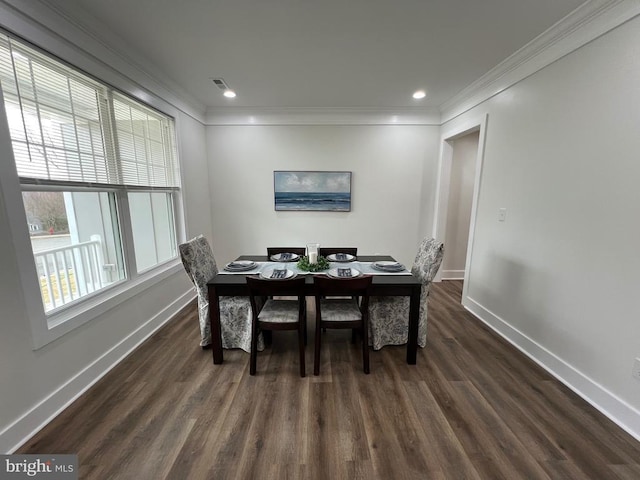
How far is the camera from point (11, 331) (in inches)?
53.6

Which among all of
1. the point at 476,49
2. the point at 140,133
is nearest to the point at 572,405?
the point at 476,49

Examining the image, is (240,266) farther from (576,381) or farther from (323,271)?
(576,381)

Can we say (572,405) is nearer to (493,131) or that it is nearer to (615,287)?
(615,287)

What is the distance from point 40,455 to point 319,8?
10.2 feet

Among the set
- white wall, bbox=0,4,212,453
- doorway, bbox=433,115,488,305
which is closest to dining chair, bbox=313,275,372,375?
white wall, bbox=0,4,212,453

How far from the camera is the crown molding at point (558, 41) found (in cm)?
153

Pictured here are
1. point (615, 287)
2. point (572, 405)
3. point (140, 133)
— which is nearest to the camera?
point (615, 287)

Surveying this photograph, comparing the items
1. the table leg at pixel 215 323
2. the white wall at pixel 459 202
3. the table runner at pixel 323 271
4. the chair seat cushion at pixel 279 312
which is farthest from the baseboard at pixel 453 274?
the table leg at pixel 215 323

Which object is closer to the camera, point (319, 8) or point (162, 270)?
point (319, 8)

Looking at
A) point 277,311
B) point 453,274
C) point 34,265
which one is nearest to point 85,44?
point 34,265

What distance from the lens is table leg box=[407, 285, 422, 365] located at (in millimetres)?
1982

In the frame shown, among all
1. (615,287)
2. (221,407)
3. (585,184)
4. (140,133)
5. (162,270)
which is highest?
(140,133)

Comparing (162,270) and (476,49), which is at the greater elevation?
(476,49)

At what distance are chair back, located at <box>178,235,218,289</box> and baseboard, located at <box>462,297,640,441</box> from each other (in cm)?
288
